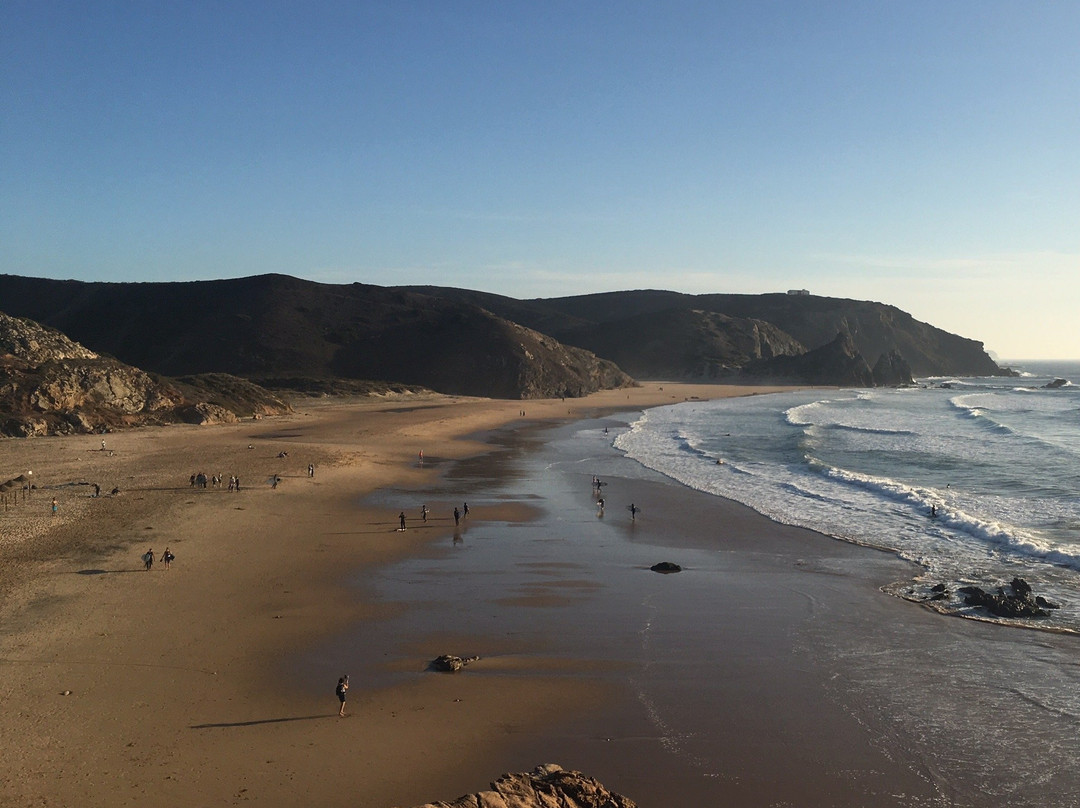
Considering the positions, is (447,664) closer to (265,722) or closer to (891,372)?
(265,722)

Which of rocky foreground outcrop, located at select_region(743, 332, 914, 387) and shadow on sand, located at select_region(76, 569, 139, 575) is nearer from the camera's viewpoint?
shadow on sand, located at select_region(76, 569, 139, 575)

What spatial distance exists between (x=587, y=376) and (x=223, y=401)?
67029mm

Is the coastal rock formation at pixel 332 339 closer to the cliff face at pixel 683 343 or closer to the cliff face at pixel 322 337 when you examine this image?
the cliff face at pixel 322 337

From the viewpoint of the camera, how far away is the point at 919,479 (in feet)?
127

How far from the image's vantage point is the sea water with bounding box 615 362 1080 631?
2366 centimetres

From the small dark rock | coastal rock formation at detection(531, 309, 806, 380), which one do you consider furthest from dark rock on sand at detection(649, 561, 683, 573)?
coastal rock formation at detection(531, 309, 806, 380)

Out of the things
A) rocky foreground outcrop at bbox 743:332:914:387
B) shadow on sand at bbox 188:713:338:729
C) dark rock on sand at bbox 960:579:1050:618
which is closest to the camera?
shadow on sand at bbox 188:713:338:729

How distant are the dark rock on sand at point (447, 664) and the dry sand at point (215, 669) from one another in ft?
1.55

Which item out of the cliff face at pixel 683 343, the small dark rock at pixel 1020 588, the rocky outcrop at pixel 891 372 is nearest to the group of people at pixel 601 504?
the small dark rock at pixel 1020 588

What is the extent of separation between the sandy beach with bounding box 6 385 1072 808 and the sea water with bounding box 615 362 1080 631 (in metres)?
2.45

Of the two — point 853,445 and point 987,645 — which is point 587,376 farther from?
point 987,645

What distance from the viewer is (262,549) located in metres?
23.8

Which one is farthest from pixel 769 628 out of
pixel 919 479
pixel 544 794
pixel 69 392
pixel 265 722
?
pixel 69 392

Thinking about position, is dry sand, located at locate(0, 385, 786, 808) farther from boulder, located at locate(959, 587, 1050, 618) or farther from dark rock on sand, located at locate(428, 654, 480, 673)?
boulder, located at locate(959, 587, 1050, 618)
